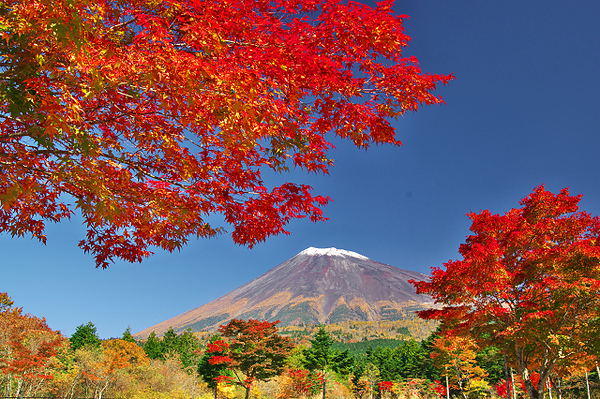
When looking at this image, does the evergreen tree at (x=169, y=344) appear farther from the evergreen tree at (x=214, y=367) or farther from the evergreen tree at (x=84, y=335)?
the evergreen tree at (x=214, y=367)

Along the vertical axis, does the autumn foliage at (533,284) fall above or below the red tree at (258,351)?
above

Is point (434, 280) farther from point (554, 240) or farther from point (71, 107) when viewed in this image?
point (71, 107)

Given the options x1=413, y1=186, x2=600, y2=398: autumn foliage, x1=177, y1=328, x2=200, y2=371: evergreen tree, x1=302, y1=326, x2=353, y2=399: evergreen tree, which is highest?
x1=413, y1=186, x2=600, y2=398: autumn foliage

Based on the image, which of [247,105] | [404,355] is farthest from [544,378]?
[404,355]

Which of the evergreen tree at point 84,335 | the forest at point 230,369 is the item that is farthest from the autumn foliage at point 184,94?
the evergreen tree at point 84,335

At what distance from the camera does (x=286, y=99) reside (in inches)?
134

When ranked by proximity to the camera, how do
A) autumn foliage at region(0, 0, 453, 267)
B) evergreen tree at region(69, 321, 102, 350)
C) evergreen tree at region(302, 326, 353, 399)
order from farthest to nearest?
1. evergreen tree at region(69, 321, 102, 350)
2. evergreen tree at region(302, 326, 353, 399)
3. autumn foliage at region(0, 0, 453, 267)

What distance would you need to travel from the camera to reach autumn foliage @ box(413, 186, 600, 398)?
8.49 m

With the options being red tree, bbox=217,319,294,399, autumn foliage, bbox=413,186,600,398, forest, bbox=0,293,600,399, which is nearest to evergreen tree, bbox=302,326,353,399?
forest, bbox=0,293,600,399

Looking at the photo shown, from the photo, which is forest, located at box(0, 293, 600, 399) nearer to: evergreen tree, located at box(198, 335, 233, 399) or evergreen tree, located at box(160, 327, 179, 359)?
evergreen tree, located at box(198, 335, 233, 399)

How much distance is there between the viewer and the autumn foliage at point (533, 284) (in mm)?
8492

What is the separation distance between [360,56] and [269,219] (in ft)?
7.51

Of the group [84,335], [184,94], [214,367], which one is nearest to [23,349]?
[214,367]

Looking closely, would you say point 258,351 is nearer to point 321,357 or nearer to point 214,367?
point 321,357
